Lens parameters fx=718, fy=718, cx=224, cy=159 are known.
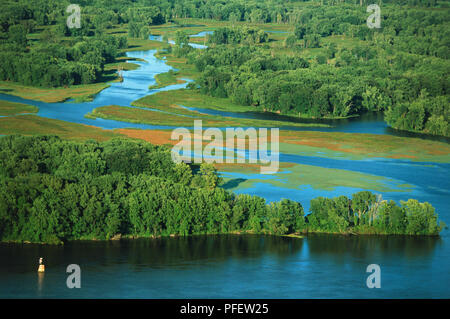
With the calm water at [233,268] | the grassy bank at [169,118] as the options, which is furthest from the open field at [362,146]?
the calm water at [233,268]

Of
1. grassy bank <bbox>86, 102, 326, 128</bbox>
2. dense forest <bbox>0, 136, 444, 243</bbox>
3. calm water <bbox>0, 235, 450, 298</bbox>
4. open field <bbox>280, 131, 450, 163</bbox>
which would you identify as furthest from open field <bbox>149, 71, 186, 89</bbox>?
calm water <bbox>0, 235, 450, 298</bbox>

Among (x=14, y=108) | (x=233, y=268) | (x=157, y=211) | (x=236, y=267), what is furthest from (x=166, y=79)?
(x=233, y=268)

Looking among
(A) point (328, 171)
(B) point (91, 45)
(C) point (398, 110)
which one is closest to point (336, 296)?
(A) point (328, 171)

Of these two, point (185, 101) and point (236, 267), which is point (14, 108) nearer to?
point (185, 101)

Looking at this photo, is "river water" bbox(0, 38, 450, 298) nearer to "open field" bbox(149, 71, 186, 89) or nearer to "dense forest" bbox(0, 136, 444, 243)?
"dense forest" bbox(0, 136, 444, 243)

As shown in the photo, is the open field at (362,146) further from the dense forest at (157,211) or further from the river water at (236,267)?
the dense forest at (157,211)
